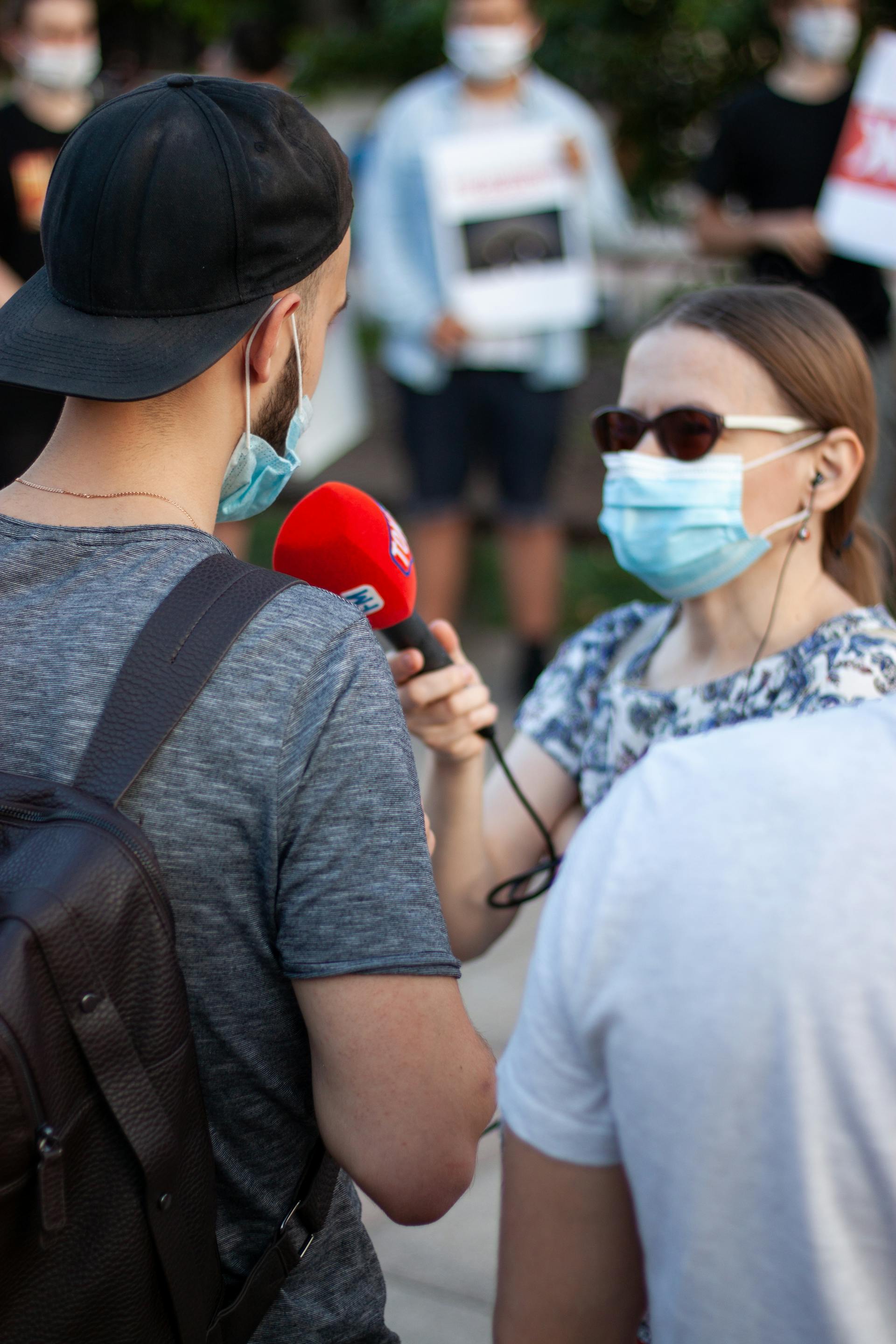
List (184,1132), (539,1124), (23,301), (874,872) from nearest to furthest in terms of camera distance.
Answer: (874,872)
(539,1124)
(184,1132)
(23,301)

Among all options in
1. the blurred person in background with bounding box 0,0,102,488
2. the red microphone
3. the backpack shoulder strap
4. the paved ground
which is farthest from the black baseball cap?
the blurred person in background with bounding box 0,0,102,488

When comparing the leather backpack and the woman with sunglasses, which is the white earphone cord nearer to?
the woman with sunglasses

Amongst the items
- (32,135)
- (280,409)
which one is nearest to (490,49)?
(32,135)

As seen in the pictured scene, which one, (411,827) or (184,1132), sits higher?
(411,827)

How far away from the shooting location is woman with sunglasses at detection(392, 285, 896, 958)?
86.1 inches

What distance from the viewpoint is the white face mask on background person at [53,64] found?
4672 millimetres

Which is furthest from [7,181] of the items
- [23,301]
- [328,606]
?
[328,606]

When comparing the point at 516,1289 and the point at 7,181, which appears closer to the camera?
the point at 516,1289

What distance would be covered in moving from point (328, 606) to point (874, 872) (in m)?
0.56

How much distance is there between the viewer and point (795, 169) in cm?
496

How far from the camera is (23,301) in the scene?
140 cm

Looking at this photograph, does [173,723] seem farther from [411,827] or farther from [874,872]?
[874,872]

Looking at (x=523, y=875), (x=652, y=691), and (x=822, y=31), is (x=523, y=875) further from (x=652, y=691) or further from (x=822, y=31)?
(x=822, y=31)

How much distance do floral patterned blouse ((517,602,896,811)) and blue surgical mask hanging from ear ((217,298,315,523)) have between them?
679mm
